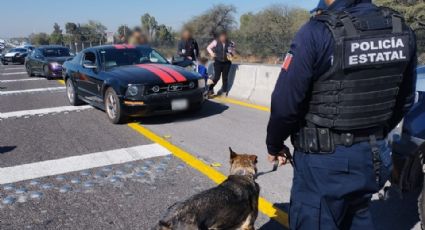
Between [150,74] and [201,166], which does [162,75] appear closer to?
[150,74]

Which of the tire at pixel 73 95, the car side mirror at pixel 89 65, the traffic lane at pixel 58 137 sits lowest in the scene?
the traffic lane at pixel 58 137

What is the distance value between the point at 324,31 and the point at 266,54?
29560 millimetres

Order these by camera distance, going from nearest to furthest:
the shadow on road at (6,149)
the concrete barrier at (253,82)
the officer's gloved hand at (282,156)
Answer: the officer's gloved hand at (282,156), the shadow on road at (6,149), the concrete barrier at (253,82)

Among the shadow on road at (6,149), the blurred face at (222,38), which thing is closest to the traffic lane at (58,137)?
the shadow on road at (6,149)

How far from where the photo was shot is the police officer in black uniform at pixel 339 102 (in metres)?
2.03

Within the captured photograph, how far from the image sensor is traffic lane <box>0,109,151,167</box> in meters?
5.94

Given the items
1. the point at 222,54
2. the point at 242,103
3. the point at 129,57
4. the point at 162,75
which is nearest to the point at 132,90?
the point at 162,75

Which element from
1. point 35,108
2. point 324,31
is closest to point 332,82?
point 324,31

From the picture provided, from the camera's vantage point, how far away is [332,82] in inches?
81.4

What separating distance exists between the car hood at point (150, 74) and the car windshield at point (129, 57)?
1.10ft

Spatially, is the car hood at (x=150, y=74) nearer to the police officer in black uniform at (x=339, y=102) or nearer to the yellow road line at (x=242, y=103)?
the yellow road line at (x=242, y=103)

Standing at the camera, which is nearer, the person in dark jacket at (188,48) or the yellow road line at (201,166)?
the yellow road line at (201,166)

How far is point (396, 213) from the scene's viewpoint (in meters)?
3.75

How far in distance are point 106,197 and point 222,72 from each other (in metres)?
6.89
